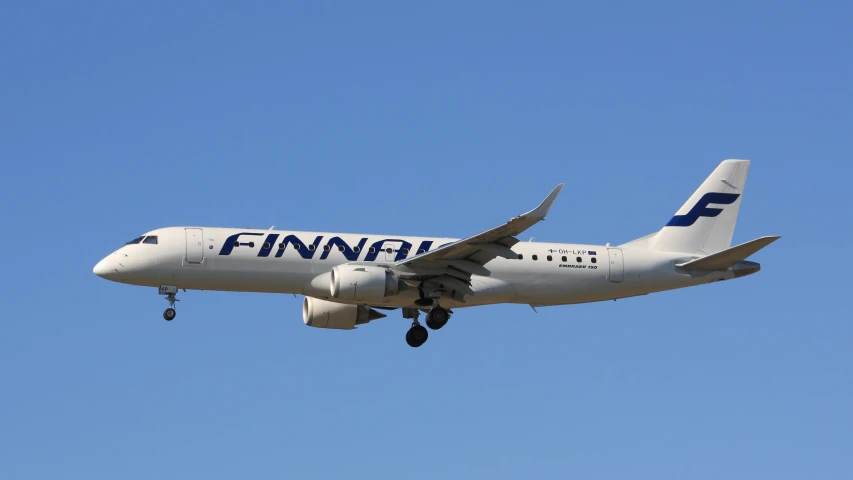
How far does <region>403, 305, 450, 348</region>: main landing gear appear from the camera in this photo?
1815 inches

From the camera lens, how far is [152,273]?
4488 cm

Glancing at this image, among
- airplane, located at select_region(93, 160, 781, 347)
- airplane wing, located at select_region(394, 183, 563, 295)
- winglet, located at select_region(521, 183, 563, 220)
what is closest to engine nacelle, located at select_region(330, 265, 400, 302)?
airplane, located at select_region(93, 160, 781, 347)

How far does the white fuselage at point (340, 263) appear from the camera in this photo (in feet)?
147

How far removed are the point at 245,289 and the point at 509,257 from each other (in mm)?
9206

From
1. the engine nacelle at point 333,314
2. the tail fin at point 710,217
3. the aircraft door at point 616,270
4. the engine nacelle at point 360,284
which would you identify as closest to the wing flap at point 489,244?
the engine nacelle at point 360,284

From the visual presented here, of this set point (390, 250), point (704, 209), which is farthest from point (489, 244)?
point (704, 209)

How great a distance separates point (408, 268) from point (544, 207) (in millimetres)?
6460

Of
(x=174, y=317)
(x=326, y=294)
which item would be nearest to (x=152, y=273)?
(x=174, y=317)

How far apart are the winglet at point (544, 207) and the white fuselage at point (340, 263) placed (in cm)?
509

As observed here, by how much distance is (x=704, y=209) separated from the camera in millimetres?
50844

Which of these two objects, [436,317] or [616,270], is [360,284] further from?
[616,270]

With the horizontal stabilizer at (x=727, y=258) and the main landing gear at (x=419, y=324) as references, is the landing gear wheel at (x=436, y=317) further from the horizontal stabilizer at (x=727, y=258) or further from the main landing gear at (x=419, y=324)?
the horizontal stabilizer at (x=727, y=258)

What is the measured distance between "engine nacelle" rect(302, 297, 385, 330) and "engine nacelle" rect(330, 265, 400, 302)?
4.26 meters

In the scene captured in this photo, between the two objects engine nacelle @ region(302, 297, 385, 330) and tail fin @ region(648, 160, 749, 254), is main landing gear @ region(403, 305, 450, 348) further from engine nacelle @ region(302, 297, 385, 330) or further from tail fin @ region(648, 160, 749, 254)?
tail fin @ region(648, 160, 749, 254)
